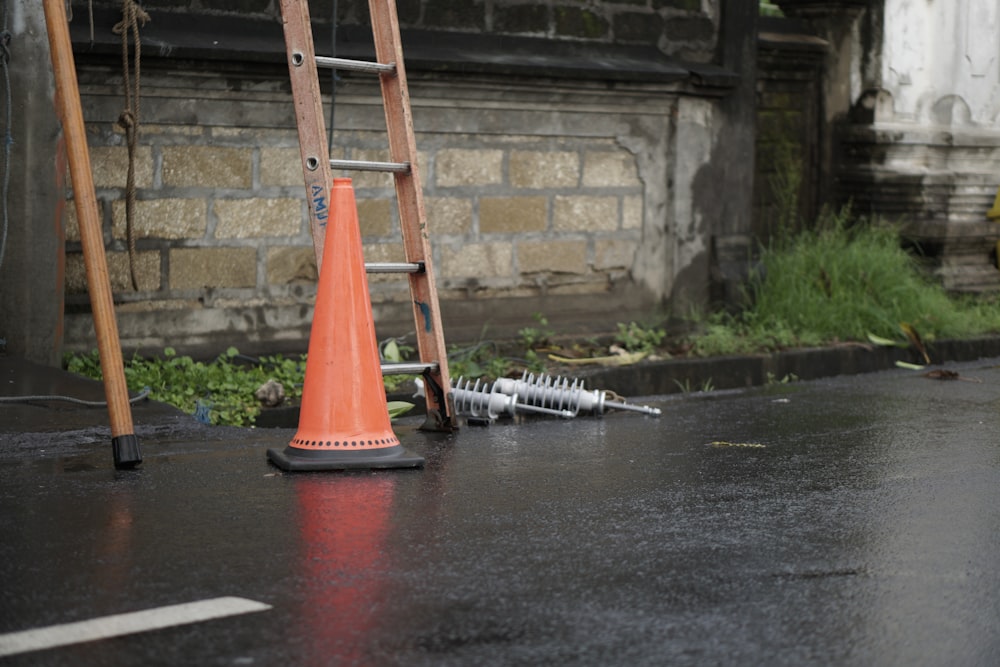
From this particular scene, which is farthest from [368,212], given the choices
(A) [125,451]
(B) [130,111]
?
(A) [125,451]

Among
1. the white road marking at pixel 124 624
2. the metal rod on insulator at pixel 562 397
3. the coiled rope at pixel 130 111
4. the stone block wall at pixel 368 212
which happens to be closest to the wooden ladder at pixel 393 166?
the metal rod on insulator at pixel 562 397


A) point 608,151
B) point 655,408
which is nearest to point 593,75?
point 608,151

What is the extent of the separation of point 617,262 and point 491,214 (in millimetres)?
964

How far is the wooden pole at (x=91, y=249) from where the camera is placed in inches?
190

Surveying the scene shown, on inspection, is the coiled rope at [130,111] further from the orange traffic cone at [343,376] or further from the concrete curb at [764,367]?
the concrete curb at [764,367]

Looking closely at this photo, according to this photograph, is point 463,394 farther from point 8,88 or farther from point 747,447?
point 8,88

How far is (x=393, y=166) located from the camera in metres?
5.84

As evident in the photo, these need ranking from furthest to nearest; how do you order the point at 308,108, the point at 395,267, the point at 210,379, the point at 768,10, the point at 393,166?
the point at 768,10 → the point at 210,379 → the point at 393,166 → the point at 395,267 → the point at 308,108

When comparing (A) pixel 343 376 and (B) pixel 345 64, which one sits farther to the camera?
(B) pixel 345 64

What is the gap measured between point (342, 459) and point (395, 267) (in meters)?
1.02

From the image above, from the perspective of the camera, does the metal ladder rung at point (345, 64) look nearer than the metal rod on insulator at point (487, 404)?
Yes

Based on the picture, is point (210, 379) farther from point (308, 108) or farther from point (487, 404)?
point (308, 108)

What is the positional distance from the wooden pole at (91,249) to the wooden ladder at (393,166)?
1.01 metres

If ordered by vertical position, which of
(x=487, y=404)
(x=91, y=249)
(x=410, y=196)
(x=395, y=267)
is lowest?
(x=487, y=404)
